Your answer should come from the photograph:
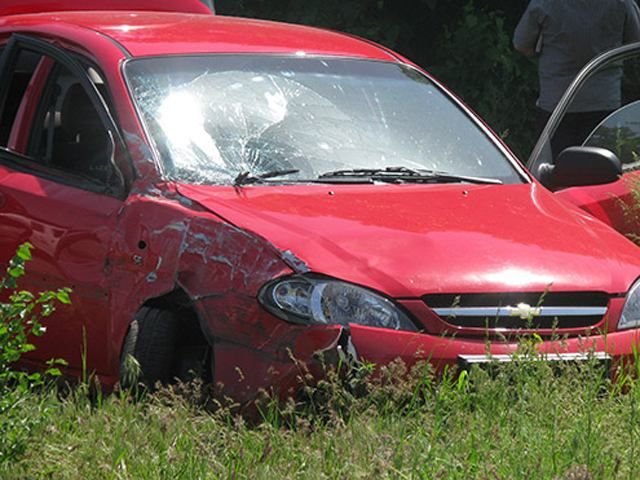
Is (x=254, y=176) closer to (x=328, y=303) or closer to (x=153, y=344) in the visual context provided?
(x=153, y=344)

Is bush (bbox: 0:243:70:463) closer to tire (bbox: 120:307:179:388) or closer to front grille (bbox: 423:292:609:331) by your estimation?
tire (bbox: 120:307:179:388)

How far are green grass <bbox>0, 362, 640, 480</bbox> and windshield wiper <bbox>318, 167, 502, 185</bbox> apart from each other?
1202mm

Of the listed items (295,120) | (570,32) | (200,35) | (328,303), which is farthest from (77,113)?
(570,32)

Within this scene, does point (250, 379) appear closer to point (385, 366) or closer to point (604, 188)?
point (385, 366)

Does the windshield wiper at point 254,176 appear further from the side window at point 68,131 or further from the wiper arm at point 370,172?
the side window at point 68,131

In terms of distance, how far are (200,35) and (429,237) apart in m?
1.65

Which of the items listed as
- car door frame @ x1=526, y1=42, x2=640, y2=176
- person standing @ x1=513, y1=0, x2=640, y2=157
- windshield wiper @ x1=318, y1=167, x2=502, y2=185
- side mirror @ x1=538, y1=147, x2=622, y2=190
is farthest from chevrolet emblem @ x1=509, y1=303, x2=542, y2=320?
person standing @ x1=513, y1=0, x2=640, y2=157

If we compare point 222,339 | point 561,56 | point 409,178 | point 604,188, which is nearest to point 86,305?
point 222,339

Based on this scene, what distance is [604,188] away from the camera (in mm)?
7488

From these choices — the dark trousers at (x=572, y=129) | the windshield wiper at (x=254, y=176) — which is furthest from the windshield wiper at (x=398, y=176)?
the dark trousers at (x=572, y=129)

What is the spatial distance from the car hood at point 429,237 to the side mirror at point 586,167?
49 cm

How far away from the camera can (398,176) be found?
243 inches

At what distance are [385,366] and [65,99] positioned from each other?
2316 millimetres

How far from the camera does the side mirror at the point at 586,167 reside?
660cm
